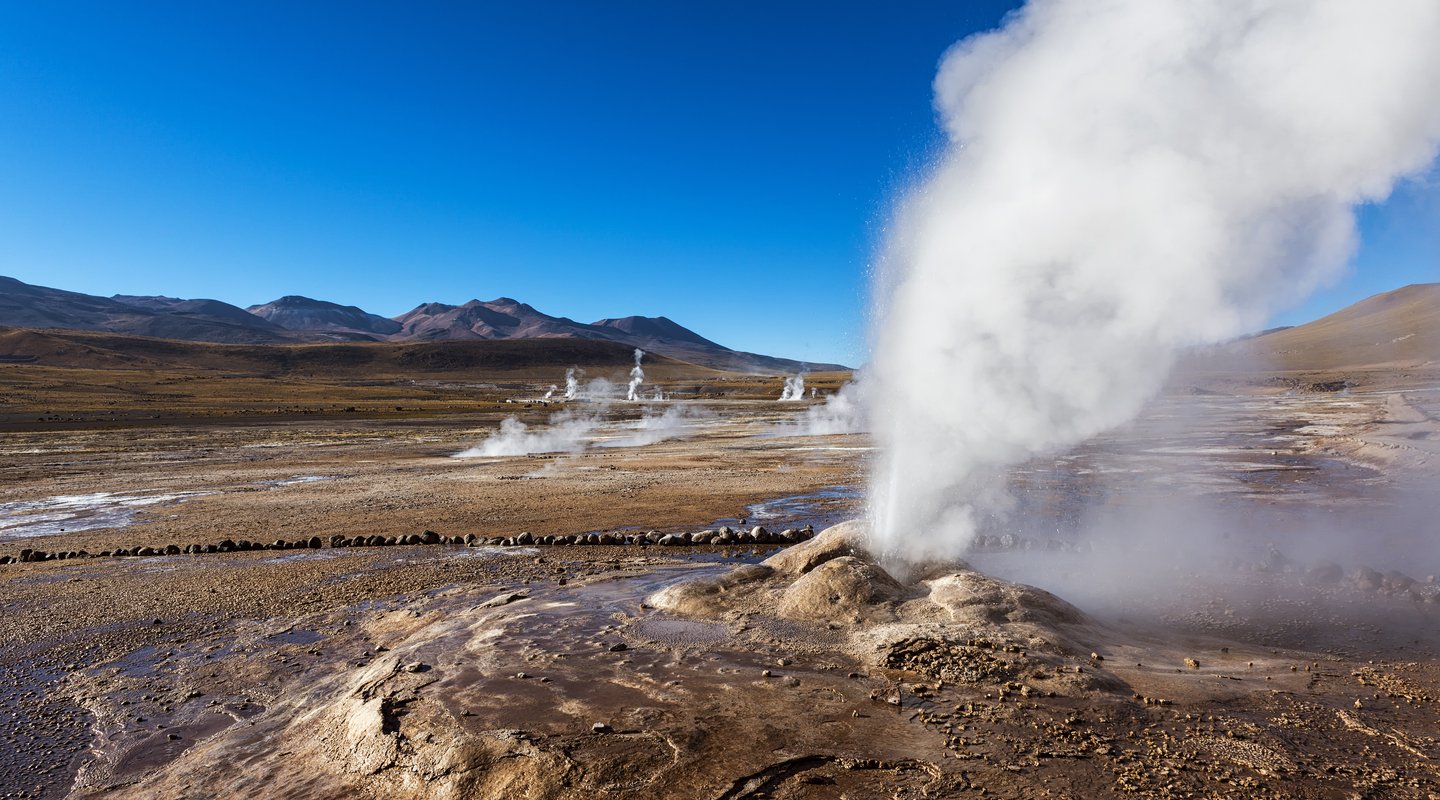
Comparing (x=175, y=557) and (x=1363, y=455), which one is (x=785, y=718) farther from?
(x=1363, y=455)

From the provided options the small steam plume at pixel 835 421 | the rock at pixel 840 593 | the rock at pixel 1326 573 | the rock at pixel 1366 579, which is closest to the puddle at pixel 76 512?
the rock at pixel 840 593

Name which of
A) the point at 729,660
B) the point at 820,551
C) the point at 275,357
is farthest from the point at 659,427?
the point at 275,357

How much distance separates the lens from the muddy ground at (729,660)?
18.9ft

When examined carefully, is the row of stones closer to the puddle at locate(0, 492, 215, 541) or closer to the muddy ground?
the muddy ground

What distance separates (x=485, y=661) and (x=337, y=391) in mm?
112505

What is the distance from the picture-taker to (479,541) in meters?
15.5

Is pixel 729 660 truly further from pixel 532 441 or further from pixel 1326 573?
pixel 532 441

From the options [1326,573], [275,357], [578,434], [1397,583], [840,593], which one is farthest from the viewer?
[275,357]

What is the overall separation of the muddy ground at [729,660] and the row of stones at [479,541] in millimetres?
366

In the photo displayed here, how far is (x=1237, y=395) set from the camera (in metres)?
71.9

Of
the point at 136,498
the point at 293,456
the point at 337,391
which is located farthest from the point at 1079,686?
the point at 337,391

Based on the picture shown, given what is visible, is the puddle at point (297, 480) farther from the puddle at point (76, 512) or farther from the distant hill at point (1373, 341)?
the distant hill at point (1373, 341)

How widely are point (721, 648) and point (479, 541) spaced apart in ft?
29.4

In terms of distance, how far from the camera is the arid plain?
19.0ft
